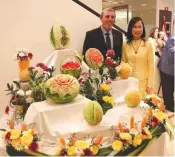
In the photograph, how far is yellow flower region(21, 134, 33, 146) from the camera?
3.66 feet

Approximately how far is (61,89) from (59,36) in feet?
2.27

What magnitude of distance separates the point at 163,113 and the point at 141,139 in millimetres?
288

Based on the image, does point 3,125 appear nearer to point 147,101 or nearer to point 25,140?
point 25,140

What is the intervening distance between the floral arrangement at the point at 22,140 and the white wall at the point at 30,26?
1.17 metres

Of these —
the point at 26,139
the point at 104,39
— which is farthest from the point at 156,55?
the point at 26,139

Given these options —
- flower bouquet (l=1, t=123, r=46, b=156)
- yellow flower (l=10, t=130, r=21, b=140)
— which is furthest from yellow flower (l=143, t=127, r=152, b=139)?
yellow flower (l=10, t=130, r=21, b=140)

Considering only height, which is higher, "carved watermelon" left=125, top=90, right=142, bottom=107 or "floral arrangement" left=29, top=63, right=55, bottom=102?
"floral arrangement" left=29, top=63, right=55, bottom=102

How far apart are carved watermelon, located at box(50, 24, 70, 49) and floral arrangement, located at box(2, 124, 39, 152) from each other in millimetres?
929

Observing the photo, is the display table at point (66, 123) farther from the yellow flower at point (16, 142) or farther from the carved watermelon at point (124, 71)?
the carved watermelon at point (124, 71)

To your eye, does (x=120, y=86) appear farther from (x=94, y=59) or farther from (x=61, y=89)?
(x=61, y=89)

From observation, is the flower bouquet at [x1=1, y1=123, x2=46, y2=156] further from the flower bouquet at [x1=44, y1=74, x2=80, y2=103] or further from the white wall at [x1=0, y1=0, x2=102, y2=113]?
the white wall at [x1=0, y1=0, x2=102, y2=113]

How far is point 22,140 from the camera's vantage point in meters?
1.12

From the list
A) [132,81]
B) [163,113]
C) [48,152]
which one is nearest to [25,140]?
[48,152]

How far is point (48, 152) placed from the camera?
4.04 ft
